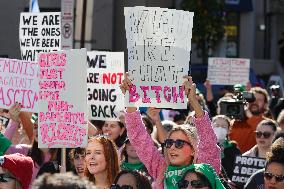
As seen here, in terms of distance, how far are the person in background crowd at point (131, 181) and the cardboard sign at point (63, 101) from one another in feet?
4.69

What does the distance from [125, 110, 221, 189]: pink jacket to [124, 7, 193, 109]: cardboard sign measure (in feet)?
1.18

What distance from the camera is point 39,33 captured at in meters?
8.77

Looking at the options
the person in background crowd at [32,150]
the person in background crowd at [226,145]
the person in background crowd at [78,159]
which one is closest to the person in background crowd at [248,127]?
the person in background crowd at [226,145]

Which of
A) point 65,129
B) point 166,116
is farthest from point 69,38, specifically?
point 65,129

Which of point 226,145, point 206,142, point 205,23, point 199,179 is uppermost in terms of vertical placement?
point 205,23

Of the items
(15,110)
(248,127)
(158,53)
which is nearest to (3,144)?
(15,110)

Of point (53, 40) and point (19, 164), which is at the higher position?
point (53, 40)

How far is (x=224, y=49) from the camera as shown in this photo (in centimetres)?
2984

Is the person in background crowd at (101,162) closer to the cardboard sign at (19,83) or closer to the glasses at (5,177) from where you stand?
the glasses at (5,177)

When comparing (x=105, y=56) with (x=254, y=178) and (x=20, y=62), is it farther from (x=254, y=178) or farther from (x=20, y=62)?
(x=254, y=178)

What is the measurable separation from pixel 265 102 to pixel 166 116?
1.78 metres

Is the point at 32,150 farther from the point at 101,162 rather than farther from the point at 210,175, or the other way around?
the point at 210,175

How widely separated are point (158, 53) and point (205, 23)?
19.5 meters

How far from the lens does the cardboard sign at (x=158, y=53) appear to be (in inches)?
252
